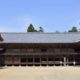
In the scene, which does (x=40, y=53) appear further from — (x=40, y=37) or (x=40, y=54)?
(x=40, y=37)

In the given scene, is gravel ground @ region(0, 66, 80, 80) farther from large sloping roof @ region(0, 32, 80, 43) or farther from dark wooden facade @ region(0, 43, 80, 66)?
large sloping roof @ region(0, 32, 80, 43)

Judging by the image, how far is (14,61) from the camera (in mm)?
58281

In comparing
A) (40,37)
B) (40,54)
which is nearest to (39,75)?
(40,54)

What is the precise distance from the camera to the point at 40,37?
6406 centimetres

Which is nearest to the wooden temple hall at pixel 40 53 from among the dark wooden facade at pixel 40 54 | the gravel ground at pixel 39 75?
the dark wooden facade at pixel 40 54

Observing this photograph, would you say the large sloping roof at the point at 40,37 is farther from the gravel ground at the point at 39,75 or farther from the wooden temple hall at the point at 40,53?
the gravel ground at the point at 39,75

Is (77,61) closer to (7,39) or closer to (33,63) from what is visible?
(33,63)

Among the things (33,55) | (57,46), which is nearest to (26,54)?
(33,55)

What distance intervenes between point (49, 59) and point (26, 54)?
4.23m

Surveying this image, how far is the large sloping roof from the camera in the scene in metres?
61.6

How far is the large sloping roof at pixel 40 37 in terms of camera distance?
6156 cm

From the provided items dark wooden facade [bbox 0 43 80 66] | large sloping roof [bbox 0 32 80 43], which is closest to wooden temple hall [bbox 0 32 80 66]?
dark wooden facade [bbox 0 43 80 66]

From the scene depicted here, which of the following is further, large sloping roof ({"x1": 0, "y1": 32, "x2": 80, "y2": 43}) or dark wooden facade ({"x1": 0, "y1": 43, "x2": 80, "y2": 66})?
large sloping roof ({"x1": 0, "y1": 32, "x2": 80, "y2": 43})

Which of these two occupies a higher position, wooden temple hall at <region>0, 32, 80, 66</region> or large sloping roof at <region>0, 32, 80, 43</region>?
large sloping roof at <region>0, 32, 80, 43</region>
